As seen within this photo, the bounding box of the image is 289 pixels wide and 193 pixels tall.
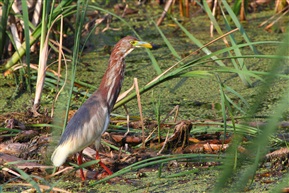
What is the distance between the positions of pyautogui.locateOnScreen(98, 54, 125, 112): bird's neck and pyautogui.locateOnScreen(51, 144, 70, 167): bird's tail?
0.41m

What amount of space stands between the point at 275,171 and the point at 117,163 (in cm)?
76

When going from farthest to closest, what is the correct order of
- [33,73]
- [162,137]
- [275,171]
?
[33,73] < [162,137] < [275,171]

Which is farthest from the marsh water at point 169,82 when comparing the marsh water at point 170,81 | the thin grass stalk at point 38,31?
the thin grass stalk at point 38,31

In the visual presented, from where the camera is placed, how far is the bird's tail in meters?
2.57

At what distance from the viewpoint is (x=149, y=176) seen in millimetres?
2699

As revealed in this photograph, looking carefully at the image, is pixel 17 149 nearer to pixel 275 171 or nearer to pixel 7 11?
pixel 7 11

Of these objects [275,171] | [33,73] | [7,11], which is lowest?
[275,171]

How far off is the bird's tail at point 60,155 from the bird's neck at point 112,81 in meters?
0.41

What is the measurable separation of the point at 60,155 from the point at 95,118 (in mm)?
283

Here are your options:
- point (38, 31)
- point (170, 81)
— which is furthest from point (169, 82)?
point (38, 31)

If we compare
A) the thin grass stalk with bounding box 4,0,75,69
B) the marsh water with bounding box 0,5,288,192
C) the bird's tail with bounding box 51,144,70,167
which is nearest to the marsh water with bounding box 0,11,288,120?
the marsh water with bounding box 0,5,288,192

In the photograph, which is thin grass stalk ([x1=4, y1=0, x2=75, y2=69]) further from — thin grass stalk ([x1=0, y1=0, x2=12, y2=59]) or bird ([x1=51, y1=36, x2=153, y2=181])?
bird ([x1=51, y1=36, x2=153, y2=181])

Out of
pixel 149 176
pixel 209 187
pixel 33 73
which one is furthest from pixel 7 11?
pixel 209 187

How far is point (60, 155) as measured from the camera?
8.54ft
